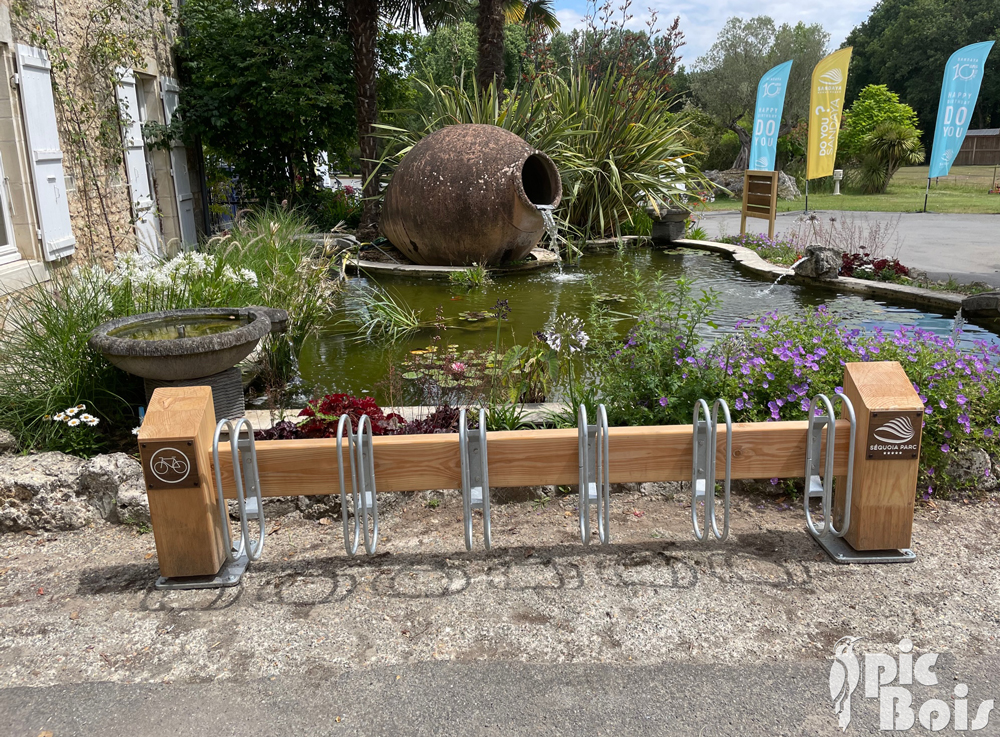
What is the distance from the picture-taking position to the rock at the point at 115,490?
10.5 feet

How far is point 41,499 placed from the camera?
3.20 metres

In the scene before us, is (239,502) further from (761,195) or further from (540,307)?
(761,195)

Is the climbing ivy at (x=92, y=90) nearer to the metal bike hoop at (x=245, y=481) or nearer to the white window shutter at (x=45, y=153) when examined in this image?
the white window shutter at (x=45, y=153)

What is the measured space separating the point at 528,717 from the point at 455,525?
119 centimetres

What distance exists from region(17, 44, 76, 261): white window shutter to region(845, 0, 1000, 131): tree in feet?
132

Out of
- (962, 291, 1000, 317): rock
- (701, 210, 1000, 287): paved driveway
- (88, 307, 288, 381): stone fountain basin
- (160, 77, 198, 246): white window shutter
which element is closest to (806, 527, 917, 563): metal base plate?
(88, 307, 288, 381): stone fountain basin

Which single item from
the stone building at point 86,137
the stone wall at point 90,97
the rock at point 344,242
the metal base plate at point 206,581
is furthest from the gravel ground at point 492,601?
the rock at point 344,242

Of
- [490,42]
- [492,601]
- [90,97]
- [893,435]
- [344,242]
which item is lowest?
[492,601]

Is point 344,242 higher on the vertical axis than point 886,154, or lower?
lower

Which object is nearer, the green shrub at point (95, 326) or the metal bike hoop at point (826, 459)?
the metal bike hoop at point (826, 459)

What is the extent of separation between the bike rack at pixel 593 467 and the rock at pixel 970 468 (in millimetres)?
1674

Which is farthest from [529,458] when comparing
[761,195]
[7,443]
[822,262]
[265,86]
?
[265,86]

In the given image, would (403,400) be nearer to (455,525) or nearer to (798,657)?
(455,525)

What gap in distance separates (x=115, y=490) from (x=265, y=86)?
9653 mm
